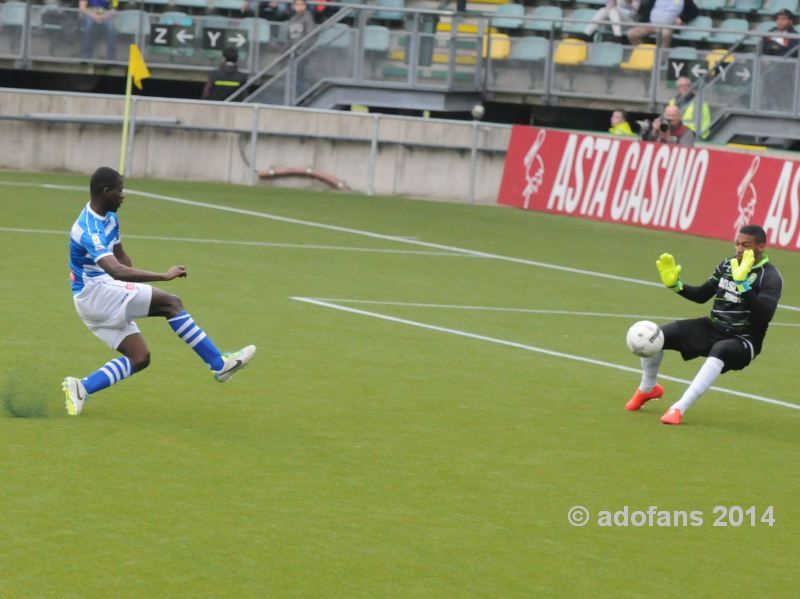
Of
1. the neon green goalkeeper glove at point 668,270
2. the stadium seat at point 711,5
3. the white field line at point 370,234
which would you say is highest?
the stadium seat at point 711,5

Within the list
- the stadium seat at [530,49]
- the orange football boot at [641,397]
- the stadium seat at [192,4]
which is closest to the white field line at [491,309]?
the orange football boot at [641,397]

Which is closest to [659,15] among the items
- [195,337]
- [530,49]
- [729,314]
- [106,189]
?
[530,49]

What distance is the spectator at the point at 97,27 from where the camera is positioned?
30.9 metres

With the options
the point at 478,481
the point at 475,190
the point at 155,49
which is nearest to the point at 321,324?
the point at 478,481

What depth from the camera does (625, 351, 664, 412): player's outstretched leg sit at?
12.1 m

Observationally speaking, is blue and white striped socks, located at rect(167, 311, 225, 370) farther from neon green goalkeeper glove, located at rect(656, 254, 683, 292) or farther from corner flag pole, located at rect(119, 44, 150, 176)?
corner flag pole, located at rect(119, 44, 150, 176)

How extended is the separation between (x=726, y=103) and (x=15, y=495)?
21240 millimetres

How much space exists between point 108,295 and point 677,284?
3.99 metres

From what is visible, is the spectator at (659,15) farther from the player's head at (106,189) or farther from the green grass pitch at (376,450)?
the player's head at (106,189)

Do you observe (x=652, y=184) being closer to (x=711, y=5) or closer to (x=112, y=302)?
(x=711, y=5)

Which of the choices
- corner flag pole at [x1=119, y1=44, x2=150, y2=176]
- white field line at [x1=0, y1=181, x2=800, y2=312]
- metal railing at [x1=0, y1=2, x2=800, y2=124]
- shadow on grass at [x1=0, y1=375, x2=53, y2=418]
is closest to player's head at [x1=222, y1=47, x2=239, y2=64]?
metal railing at [x1=0, y1=2, x2=800, y2=124]

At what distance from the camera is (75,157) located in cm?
2989

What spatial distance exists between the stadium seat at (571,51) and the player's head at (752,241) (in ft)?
60.4

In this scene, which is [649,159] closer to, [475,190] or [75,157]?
[475,190]
